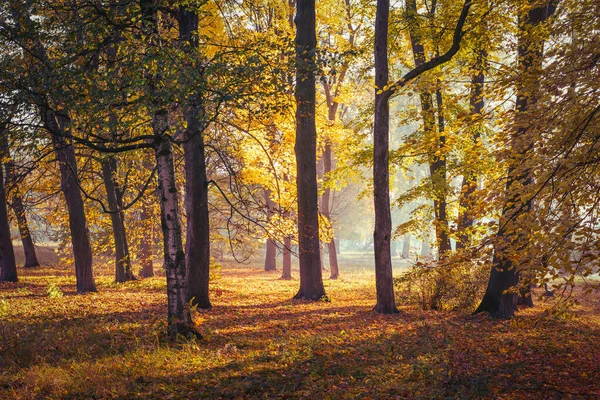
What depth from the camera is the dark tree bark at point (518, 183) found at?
6.79m

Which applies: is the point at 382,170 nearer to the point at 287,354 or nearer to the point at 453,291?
the point at 453,291

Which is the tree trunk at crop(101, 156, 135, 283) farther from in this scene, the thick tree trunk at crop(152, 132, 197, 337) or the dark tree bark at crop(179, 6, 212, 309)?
the thick tree trunk at crop(152, 132, 197, 337)

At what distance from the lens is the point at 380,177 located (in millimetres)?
12586

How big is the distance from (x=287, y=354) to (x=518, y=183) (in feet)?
15.5

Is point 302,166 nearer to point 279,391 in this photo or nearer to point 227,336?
point 227,336

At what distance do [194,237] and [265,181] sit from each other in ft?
24.2

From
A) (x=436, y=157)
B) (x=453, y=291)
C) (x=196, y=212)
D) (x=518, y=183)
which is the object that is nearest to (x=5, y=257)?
(x=196, y=212)

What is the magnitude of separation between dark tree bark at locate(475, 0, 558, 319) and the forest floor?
69 cm

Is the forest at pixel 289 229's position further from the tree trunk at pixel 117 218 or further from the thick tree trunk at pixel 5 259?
the tree trunk at pixel 117 218

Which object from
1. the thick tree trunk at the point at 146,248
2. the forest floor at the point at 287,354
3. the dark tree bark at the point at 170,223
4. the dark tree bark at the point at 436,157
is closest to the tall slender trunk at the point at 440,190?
the dark tree bark at the point at 436,157

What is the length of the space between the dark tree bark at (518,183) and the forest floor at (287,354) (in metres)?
0.69

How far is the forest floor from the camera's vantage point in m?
6.45

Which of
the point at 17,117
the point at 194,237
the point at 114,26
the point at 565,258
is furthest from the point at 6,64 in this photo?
the point at 565,258

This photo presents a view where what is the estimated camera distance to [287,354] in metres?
8.16
